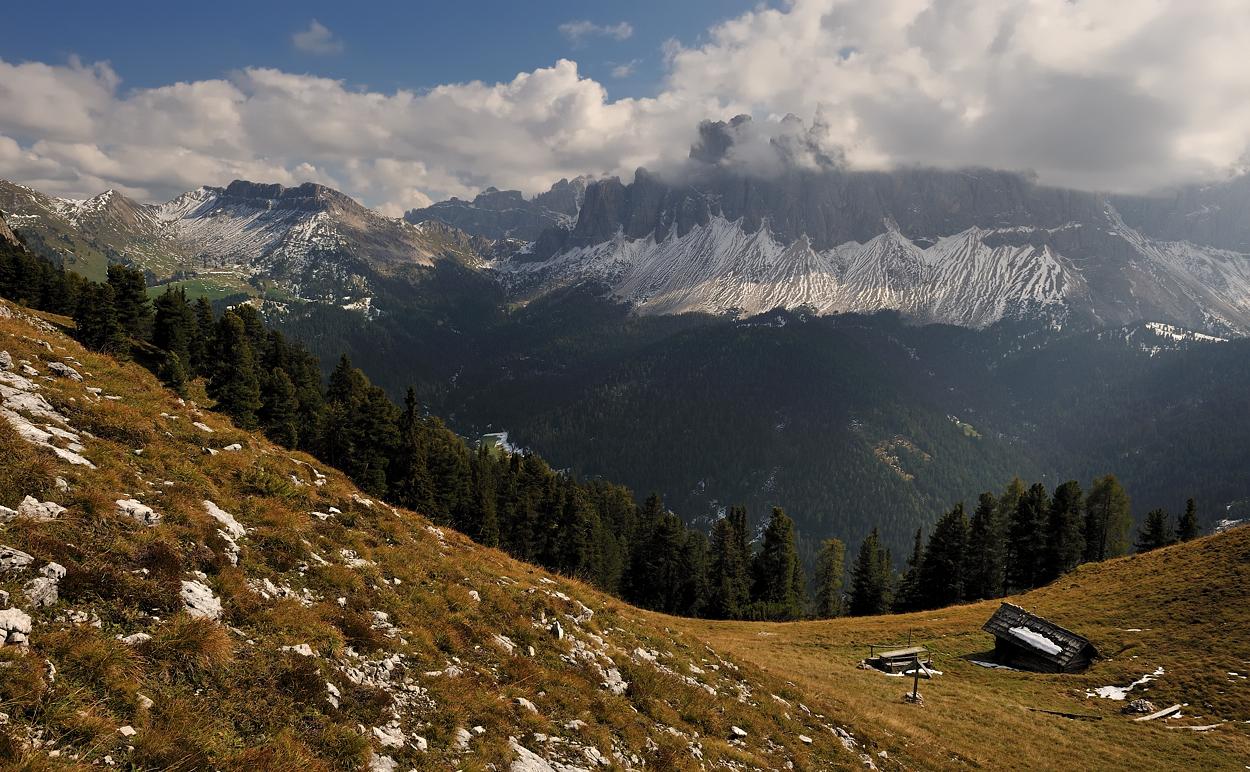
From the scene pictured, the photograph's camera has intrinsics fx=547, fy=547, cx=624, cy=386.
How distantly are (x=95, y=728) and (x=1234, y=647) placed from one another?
56140 millimetres

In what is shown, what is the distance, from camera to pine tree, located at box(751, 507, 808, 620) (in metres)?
82.1

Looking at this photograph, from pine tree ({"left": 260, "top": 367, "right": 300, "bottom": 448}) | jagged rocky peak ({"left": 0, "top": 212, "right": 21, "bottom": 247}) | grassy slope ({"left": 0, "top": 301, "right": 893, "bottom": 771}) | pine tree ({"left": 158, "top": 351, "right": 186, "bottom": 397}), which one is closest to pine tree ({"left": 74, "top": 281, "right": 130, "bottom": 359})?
pine tree ({"left": 158, "top": 351, "right": 186, "bottom": 397})

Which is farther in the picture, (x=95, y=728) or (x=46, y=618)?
(x=46, y=618)

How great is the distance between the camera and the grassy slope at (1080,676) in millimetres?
25719

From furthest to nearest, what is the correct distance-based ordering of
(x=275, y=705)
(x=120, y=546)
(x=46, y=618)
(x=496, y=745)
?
(x=496, y=745), (x=120, y=546), (x=275, y=705), (x=46, y=618)

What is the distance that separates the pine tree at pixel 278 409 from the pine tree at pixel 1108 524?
103804 millimetres

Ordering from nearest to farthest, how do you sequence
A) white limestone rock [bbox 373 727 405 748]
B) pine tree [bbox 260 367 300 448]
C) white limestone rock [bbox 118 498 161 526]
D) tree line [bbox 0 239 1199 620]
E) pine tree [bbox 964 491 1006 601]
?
white limestone rock [bbox 373 727 405 748]
white limestone rock [bbox 118 498 161 526]
tree line [bbox 0 239 1199 620]
pine tree [bbox 260 367 300 448]
pine tree [bbox 964 491 1006 601]

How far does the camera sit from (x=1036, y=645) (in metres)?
39.1

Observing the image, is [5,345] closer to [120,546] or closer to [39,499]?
[39,499]

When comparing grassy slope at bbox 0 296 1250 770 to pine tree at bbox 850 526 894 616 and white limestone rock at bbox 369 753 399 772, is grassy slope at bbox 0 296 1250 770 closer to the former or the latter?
white limestone rock at bbox 369 753 399 772

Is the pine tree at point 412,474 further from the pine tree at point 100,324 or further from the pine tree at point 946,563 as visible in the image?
the pine tree at point 946,563

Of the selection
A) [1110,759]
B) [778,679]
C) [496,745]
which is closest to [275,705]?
[496,745]

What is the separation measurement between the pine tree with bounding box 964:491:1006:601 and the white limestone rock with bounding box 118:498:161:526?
285ft

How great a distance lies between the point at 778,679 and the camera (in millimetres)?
24391
